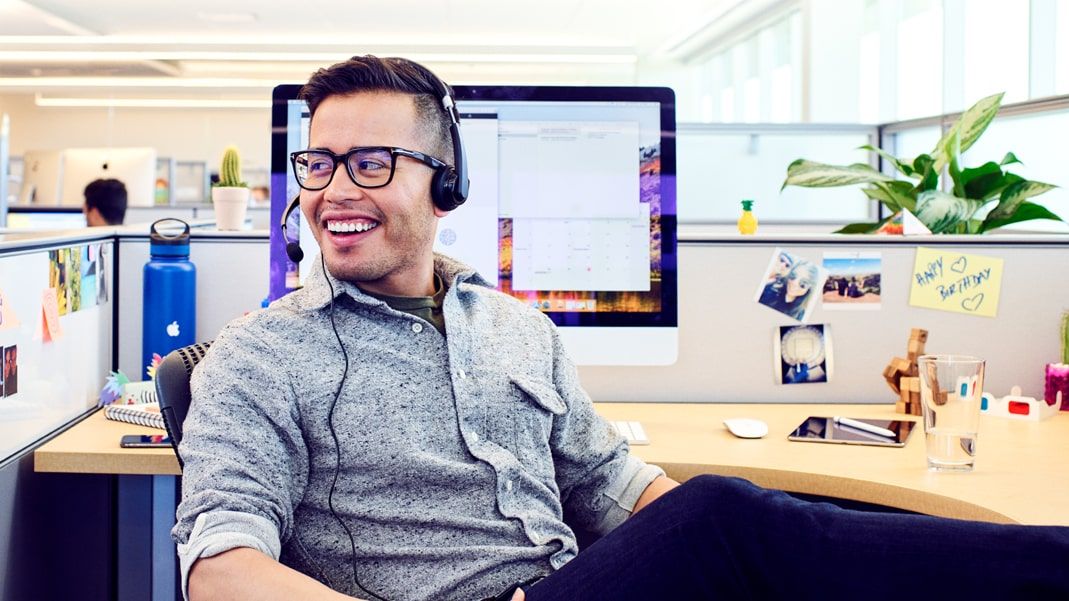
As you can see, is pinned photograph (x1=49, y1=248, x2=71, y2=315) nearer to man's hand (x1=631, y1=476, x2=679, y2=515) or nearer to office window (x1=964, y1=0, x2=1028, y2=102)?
man's hand (x1=631, y1=476, x2=679, y2=515)

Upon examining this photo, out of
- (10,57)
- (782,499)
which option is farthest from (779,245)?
(10,57)

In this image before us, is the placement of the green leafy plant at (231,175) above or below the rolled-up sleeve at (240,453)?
above

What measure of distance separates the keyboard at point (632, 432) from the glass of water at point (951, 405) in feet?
1.13

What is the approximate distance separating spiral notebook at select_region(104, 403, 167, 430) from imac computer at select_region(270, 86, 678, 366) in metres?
0.30

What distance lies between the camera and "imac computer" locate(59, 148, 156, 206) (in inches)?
195

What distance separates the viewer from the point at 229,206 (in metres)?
1.73

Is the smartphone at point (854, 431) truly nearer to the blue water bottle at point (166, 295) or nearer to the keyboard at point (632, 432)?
the keyboard at point (632, 432)

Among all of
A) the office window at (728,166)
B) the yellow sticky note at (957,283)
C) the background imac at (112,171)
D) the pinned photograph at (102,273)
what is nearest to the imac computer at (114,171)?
the background imac at (112,171)

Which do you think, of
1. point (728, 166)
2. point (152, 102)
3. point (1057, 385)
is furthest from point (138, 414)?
point (152, 102)

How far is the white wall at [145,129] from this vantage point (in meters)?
10.1

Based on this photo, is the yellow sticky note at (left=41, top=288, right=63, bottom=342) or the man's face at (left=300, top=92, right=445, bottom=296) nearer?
the man's face at (left=300, top=92, right=445, bottom=296)

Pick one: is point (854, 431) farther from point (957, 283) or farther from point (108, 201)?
point (108, 201)

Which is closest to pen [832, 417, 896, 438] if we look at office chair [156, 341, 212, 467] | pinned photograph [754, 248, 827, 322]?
pinned photograph [754, 248, 827, 322]

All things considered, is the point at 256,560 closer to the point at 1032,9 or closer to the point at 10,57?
the point at 1032,9
